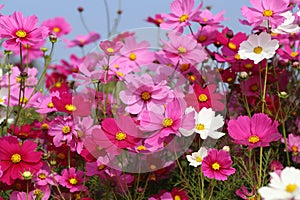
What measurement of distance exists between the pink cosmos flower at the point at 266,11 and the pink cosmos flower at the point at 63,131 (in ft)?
1.38

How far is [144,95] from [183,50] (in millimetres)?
190

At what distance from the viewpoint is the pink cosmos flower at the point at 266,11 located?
1.26m

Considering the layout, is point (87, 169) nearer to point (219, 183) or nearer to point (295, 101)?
point (219, 183)

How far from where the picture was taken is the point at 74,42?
279cm

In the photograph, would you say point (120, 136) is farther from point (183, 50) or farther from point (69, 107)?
point (183, 50)

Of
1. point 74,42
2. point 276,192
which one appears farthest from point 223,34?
point 74,42

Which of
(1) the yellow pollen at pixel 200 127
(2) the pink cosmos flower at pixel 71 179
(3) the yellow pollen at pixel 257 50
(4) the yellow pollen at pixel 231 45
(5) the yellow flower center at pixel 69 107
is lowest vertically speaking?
(2) the pink cosmos flower at pixel 71 179

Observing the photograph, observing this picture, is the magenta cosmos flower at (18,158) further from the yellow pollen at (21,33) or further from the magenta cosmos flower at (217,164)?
the magenta cosmos flower at (217,164)

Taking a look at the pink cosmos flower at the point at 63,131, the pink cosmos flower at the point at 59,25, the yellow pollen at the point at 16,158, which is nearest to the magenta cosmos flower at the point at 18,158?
the yellow pollen at the point at 16,158

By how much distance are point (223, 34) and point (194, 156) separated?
457 millimetres

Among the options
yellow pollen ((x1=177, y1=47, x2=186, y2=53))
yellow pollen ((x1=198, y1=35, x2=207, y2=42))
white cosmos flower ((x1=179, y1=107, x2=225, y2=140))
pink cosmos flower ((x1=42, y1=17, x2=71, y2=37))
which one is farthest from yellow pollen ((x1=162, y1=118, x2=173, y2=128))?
pink cosmos flower ((x1=42, y1=17, x2=71, y2=37))

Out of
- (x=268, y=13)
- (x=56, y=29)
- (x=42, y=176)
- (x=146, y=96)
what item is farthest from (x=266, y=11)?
(x=56, y=29)

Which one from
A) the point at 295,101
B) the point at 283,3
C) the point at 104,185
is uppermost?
the point at 283,3

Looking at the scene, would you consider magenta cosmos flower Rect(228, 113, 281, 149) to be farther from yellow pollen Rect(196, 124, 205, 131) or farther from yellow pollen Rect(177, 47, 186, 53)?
yellow pollen Rect(177, 47, 186, 53)
